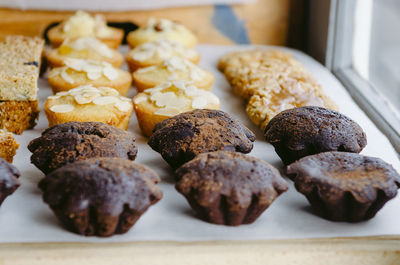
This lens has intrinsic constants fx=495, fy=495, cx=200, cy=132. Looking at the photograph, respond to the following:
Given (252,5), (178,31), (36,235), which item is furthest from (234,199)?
(252,5)

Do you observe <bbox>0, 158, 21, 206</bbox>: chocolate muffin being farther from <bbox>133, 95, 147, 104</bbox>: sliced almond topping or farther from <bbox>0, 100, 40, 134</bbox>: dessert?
<bbox>133, 95, 147, 104</bbox>: sliced almond topping

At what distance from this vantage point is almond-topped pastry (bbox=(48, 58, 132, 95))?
1.85m

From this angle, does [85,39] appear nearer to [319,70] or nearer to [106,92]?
[106,92]

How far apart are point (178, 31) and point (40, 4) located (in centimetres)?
81

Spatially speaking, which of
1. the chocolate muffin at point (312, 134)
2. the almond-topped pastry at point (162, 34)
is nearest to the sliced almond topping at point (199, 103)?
the chocolate muffin at point (312, 134)

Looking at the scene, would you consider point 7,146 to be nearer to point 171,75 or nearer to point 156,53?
point 171,75

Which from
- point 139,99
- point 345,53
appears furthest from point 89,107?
point 345,53

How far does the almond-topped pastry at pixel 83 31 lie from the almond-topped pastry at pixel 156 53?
0.87 feet

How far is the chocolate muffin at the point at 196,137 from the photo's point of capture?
1.35 meters

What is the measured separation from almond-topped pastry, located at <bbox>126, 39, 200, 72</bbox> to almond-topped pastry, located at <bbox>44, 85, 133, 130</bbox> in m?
0.49

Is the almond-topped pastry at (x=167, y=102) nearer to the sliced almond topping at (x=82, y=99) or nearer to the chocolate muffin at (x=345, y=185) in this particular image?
the sliced almond topping at (x=82, y=99)

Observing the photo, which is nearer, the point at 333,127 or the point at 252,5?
the point at 333,127

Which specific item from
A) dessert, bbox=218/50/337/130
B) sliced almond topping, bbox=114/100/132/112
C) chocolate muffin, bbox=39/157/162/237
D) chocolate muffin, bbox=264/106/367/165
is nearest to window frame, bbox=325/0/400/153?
dessert, bbox=218/50/337/130

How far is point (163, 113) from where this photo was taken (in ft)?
5.34
